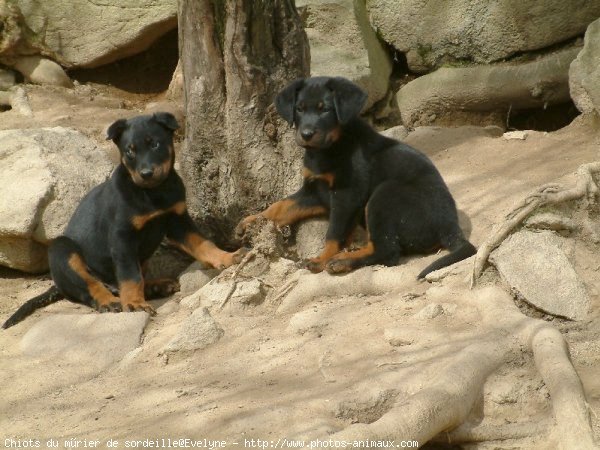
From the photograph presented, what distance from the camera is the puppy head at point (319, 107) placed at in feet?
19.8

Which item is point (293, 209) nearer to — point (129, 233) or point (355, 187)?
point (355, 187)

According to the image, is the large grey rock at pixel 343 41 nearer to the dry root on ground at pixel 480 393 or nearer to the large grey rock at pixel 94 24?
the large grey rock at pixel 94 24

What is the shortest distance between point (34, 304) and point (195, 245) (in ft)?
4.14

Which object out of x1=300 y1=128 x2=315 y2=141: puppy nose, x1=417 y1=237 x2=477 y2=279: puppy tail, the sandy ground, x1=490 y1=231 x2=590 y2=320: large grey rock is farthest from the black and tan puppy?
x1=490 y1=231 x2=590 y2=320: large grey rock

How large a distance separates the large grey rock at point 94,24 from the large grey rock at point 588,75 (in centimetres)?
475

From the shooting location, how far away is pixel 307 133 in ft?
19.8

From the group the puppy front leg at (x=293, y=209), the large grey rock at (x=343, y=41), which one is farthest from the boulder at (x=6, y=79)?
the puppy front leg at (x=293, y=209)

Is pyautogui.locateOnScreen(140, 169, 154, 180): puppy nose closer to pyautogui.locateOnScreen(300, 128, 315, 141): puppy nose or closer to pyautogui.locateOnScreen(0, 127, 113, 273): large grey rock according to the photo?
pyautogui.locateOnScreen(300, 128, 315, 141): puppy nose

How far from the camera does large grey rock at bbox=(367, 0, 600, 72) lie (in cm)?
923

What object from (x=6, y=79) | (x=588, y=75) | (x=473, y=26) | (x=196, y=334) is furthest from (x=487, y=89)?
(x=196, y=334)

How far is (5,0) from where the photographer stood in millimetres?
9820

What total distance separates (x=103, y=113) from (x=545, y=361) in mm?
6366

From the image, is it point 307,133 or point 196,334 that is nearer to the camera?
point 196,334

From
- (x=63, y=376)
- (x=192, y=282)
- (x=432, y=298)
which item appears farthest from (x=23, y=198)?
(x=432, y=298)
